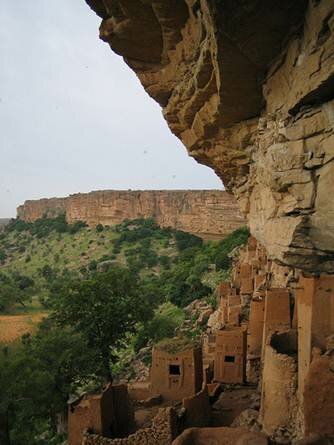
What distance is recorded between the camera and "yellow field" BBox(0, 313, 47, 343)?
31464mm

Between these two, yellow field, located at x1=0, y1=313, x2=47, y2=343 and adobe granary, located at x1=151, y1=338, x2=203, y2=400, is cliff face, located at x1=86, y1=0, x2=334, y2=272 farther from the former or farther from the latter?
yellow field, located at x1=0, y1=313, x2=47, y2=343

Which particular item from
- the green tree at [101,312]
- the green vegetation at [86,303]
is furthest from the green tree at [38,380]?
the green tree at [101,312]

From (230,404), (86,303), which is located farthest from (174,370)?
(86,303)

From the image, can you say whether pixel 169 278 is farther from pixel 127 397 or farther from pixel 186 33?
pixel 186 33

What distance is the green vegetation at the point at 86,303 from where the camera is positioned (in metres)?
13.9

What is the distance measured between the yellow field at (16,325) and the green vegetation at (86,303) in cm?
166

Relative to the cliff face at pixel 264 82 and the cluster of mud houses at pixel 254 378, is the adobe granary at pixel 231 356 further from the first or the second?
the cliff face at pixel 264 82

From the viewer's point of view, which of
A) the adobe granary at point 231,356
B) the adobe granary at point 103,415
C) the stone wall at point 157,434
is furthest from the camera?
the adobe granary at point 231,356

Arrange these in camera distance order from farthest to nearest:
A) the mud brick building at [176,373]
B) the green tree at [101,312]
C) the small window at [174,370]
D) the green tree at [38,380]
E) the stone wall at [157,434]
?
the green tree at [101,312] → the green tree at [38,380] → the small window at [174,370] → the mud brick building at [176,373] → the stone wall at [157,434]

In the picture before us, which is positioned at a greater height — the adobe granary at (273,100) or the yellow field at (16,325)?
the adobe granary at (273,100)

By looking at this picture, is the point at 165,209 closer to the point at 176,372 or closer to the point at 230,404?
the point at 176,372

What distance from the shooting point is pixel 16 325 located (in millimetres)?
34844

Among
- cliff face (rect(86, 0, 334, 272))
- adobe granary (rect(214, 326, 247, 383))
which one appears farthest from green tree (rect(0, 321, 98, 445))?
cliff face (rect(86, 0, 334, 272))

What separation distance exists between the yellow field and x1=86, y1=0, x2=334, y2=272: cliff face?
Result: 2513 cm
